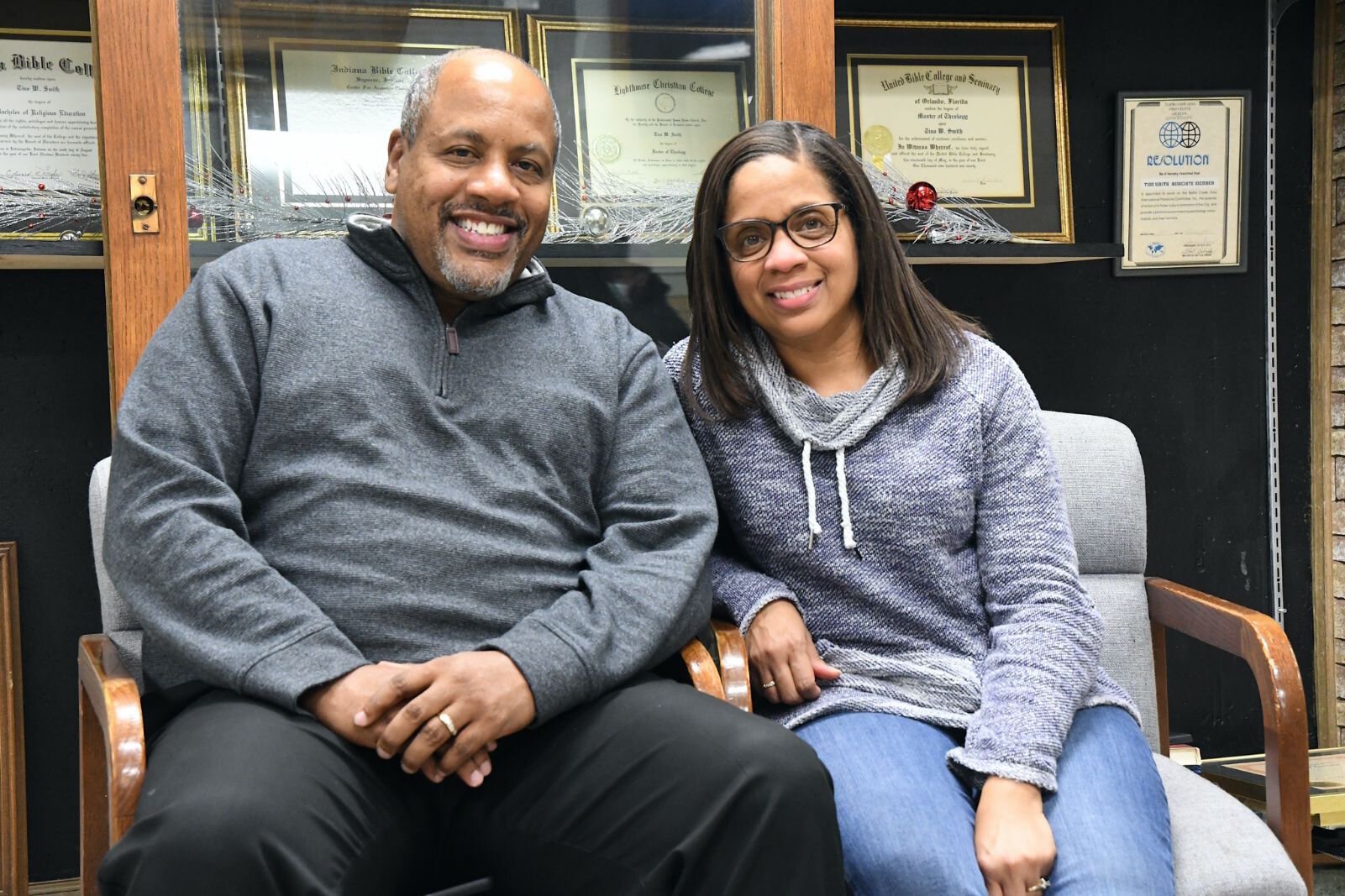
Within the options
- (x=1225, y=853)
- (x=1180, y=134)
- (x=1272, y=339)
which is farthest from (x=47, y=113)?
(x=1272, y=339)

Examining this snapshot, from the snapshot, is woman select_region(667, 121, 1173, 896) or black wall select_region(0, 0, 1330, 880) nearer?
woman select_region(667, 121, 1173, 896)

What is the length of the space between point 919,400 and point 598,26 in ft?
3.13

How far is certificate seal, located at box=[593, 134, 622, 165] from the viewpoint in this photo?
2178 mm

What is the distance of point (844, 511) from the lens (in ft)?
5.45

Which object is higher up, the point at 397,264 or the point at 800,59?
the point at 800,59

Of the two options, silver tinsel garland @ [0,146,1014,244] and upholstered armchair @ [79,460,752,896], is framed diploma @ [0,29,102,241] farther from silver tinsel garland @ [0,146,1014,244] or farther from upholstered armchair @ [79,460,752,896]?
upholstered armchair @ [79,460,752,896]

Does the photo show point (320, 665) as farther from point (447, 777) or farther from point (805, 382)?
point (805, 382)

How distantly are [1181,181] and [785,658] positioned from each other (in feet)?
5.90

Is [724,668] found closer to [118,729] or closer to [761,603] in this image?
[761,603]

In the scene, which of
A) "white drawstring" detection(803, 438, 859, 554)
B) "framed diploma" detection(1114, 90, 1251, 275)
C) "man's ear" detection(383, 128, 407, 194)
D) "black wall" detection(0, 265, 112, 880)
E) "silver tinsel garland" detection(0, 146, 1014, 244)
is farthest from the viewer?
"framed diploma" detection(1114, 90, 1251, 275)

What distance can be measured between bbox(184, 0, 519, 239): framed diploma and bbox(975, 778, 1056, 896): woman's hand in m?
1.36

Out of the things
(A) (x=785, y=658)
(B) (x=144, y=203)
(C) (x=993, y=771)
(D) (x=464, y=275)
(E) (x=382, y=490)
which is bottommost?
(C) (x=993, y=771)

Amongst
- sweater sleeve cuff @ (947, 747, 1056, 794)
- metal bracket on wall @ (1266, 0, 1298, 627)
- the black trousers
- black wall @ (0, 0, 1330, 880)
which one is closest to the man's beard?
the black trousers

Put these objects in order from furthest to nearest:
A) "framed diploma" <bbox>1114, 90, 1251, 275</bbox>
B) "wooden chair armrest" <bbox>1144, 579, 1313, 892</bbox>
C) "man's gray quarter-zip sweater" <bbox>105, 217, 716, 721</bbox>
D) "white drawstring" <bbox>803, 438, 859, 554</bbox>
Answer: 1. "framed diploma" <bbox>1114, 90, 1251, 275</bbox>
2. "white drawstring" <bbox>803, 438, 859, 554</bbox>
3. "wooden chair armrest" <bbox>1144, 579, 1313, 892</bbox>
4. "man's gray quarter-zip sweater" <bbox>105, 217, 716, 721</bbox>
